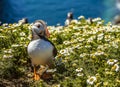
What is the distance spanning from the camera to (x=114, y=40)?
7.18 metres

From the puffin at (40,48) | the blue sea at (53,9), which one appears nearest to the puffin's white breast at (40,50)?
the puffin at (40,48)

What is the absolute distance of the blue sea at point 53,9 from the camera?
96.2 ft

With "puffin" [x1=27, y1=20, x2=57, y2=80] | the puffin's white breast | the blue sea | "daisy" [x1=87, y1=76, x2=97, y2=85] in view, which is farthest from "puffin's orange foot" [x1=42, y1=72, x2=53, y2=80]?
the blue sea

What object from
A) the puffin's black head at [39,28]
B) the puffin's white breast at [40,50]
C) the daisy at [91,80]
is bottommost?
the daisy at [91,80]

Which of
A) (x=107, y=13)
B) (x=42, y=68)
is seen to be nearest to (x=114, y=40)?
(x=42, y=68)

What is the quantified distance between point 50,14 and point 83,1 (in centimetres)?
408

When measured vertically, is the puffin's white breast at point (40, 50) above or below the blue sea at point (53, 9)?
below

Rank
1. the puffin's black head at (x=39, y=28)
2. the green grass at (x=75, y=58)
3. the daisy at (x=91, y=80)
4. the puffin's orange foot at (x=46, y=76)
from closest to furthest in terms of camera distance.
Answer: the daisy at (x=91, y=80) → the green grass at (x=75, y=58) → the puffin's black head at (x=39, y=28) → the puffin's orange foot at (x=46, y=76)

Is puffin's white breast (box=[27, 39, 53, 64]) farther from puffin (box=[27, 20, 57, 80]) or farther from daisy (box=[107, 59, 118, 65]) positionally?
daisy (box=[107, 59, 118, 65])

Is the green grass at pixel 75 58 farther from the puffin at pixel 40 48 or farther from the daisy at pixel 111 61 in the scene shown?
the puffin at pixel 40 48

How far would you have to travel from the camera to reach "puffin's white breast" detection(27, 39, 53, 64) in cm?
606

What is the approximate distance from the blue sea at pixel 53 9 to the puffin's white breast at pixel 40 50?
846 inches

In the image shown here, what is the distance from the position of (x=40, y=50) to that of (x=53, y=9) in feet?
85.4

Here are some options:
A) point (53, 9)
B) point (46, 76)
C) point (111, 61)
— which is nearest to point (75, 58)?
point (46, 76)
